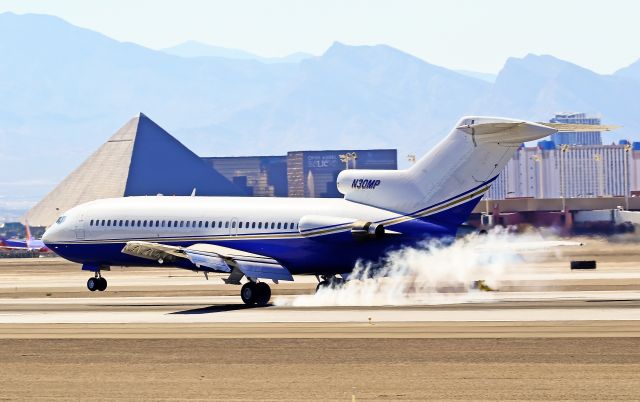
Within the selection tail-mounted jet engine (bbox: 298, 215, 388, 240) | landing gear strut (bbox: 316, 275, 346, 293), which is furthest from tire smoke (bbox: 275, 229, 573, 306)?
tail-mounted jet engine (bbox: 298, 215, 388, 240)

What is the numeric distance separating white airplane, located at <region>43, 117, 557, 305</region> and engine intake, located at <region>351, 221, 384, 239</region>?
39 millimetres

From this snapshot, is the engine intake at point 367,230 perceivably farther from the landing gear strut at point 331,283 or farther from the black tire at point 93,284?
the black tire at point 93,284

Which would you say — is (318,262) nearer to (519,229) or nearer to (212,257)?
(212,257)

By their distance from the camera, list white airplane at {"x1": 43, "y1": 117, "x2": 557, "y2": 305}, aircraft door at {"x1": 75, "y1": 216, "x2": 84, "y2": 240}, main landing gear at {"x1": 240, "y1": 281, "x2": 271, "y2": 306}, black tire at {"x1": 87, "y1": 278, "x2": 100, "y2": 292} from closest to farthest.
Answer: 1. white airplane at {"x1": 43, "y1": 117, "x2": 557, "y2": 305}
2. main landing gear at {"x1": 240, "y1": 281, "x2": 271, "y2": 306}
3. aircraft door at {"x1": 75, "y1": 216, "x2": 84, "y2": 240}
4. black tire at {"x1": 87, "y1": 278, "x2": 100, "y2": 292}

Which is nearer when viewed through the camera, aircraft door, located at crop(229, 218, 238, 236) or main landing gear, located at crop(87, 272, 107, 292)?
aircraft door, located at crop(229, 218, 238, 236)

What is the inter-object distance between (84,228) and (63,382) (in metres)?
31.4

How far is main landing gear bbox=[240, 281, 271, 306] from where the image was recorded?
52.5m

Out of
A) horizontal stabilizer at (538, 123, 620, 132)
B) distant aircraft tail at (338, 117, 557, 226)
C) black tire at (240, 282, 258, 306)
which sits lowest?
black tire at (240, 282, 258, 306)

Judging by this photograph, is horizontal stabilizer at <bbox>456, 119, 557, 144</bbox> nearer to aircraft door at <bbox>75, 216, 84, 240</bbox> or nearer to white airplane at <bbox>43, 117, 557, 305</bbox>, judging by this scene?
white airplane at <bbox>43, 117, 557, 305</bbox>

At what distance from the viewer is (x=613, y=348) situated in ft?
109

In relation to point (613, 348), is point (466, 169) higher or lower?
higher

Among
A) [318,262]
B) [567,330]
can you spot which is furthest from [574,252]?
[567,330]

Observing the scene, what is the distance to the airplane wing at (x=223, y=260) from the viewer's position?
52875 millimetres

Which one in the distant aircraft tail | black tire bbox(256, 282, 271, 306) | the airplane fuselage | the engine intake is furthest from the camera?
black tire bbox(256, 282, 271, 306)
